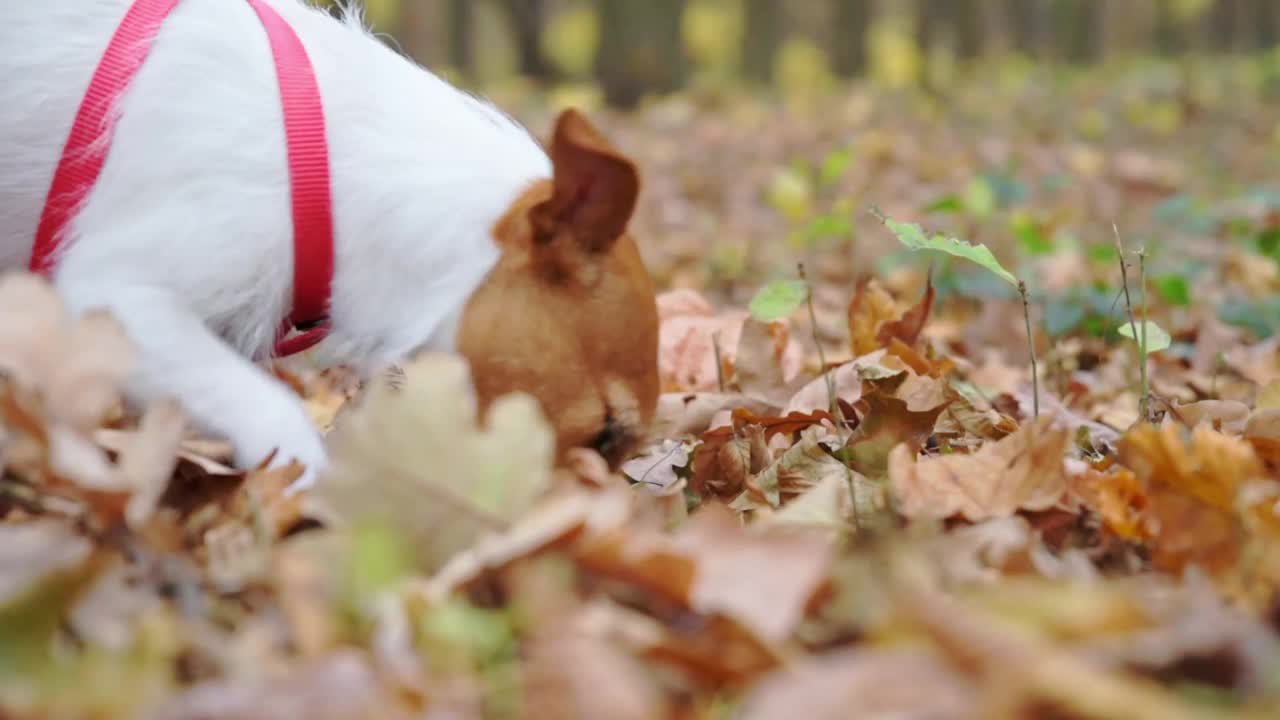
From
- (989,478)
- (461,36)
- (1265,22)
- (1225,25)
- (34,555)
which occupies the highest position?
(34,555)

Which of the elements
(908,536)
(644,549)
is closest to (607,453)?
(908,536)

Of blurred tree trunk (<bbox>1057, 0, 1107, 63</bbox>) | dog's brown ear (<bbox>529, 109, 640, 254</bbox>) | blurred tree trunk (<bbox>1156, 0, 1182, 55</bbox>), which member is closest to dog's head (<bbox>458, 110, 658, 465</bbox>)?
dog's brown ear (<bbox>529, 109, 640, 254</bbox>)

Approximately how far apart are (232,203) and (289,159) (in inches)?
3.5


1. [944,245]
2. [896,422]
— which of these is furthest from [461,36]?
[944,245]

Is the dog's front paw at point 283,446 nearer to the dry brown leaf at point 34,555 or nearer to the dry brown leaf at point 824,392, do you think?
the dry brown leaf at point 34,555

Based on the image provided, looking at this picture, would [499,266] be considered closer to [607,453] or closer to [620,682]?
[607,453]

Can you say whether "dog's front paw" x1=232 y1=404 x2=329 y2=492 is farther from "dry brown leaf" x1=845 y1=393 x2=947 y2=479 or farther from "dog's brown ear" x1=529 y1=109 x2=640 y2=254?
"dry brown leaf" x1=845 y1=393 x2=947 y2=479

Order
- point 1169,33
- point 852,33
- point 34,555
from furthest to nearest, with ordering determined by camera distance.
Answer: point 1169,33 < point 852,33 < point 34,555

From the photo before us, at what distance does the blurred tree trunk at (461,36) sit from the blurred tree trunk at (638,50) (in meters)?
1.36

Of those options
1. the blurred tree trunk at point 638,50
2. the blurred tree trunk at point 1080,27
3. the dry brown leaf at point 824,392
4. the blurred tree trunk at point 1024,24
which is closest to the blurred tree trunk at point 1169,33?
the blurred tree trunk at point 1080,27

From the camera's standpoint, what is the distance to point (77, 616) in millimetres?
892

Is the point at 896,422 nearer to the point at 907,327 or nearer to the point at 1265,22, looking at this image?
the point at 907,327

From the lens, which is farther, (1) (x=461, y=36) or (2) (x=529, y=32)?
(1) (x=461, y=36)

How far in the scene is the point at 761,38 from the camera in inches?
583
